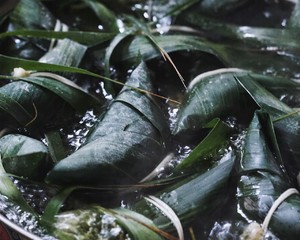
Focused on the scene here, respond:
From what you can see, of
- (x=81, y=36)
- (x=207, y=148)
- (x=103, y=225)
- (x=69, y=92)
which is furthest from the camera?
(x=81, y=36)

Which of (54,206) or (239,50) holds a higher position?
(239,50)

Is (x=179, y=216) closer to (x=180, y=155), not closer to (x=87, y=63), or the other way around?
(x=180, y=155)

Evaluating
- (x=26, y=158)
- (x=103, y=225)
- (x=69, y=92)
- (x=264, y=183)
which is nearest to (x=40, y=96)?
(x=69, y=92)

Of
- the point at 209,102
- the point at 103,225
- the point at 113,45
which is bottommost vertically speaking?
the point at 103,225

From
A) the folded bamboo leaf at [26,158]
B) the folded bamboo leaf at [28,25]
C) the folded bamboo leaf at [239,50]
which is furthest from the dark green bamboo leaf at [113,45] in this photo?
the folded bamboo leaf at [26,158]

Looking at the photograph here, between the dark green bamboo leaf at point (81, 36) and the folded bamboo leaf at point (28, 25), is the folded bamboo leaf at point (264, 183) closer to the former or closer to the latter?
the dark green bamboo leaf at point (81, 36)

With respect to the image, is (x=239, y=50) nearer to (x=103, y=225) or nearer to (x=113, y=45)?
(x=113, y=45)

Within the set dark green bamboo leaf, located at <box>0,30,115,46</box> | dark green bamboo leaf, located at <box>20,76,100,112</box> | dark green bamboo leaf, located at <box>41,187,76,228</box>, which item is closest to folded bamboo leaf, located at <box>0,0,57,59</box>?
dark green bamboo leaf, located at <box>0,30,115,46</box>
